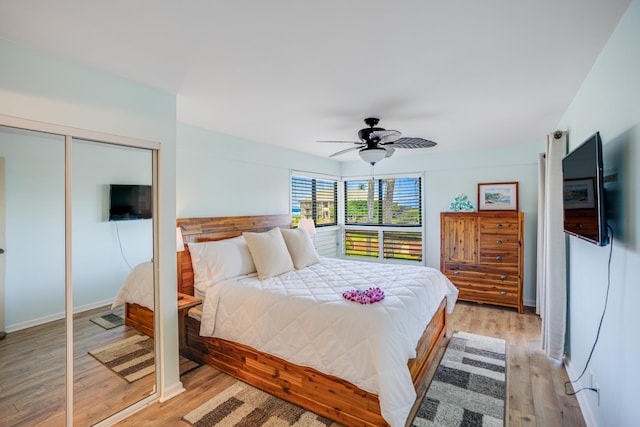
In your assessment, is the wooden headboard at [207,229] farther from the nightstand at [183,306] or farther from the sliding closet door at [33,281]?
the sliding closet door at [33,281]

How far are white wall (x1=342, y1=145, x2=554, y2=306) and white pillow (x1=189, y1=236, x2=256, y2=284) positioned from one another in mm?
3404

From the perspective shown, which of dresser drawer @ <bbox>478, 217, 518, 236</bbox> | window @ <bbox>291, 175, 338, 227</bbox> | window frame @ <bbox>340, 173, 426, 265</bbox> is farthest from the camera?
window frame @ <bbox>340, 173, 426, 265</bbox>

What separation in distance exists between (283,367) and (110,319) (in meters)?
1.28

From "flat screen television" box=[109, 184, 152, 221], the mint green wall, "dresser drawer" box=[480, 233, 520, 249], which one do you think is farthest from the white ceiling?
"dresser drawer" box=[480, 233, 520, 249]

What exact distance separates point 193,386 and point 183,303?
2.20 ft

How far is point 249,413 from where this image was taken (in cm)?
222

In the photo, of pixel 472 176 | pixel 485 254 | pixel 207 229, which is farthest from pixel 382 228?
pixel 207 229

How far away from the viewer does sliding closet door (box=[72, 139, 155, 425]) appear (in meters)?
2.06

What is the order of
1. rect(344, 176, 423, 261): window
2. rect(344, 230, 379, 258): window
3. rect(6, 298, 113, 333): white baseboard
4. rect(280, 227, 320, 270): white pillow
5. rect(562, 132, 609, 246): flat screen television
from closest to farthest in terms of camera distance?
rect(562, 132, 609, 246): flat screen television → rect(6, 298, 113, 333): white baseboard → rect(280, 227, 320, 270): white pillow → rect(344, 176, 423, 261): window → rect(344, 230, 379, 258): window

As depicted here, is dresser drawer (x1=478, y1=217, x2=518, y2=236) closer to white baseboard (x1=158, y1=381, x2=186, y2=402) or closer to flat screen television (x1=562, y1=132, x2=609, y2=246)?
flat screen television (x1=562, y1=132, x2=609, y2=246)

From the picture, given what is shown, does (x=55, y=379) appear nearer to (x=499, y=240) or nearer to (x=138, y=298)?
(x=138, y=298)

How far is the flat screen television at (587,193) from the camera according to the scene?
1.56m

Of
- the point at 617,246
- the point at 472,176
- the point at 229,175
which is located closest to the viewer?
the point at 617,246

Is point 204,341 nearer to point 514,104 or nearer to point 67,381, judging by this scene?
point 67,381
